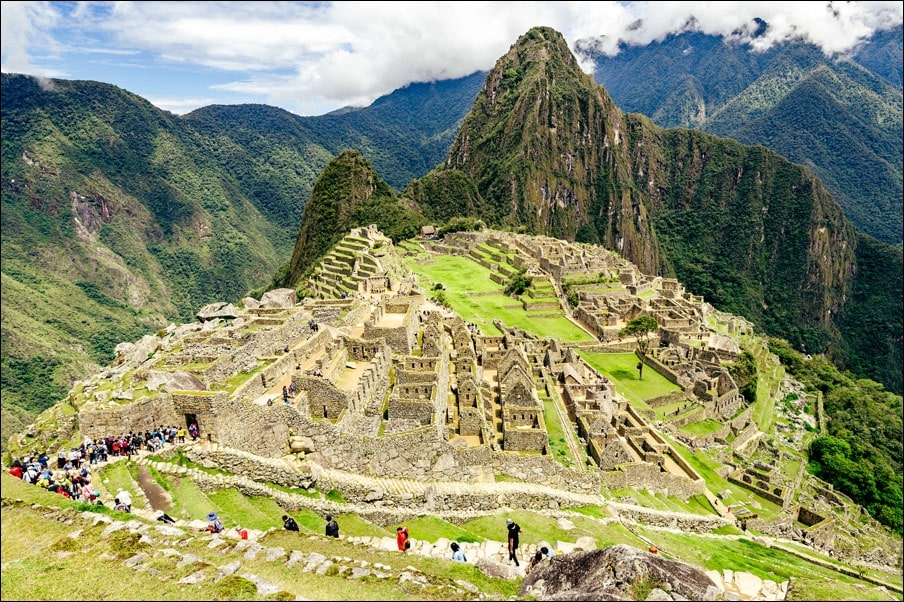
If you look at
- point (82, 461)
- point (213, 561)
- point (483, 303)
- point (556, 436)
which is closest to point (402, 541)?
point (213, 561)

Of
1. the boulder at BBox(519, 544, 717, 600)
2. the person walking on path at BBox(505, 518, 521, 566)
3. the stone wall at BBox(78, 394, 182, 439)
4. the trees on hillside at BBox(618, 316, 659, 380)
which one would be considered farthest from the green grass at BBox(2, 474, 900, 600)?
the trees on hillside at BBox(618, 316, 659, 380)

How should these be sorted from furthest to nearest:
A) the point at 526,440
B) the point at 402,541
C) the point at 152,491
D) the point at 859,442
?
the point at 859,442
the point at 526,440
the point at 152,491
the point at 402,541

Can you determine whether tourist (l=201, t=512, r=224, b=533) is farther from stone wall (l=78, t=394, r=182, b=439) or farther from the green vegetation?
the green vegetation

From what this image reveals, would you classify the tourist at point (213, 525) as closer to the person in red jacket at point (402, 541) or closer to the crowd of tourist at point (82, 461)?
the crowd of tourist at point (82, 461)

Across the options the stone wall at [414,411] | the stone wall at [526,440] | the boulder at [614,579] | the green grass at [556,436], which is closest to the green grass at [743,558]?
the green grass at [556,436]

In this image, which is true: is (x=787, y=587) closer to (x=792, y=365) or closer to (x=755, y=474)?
(x=755, y=474)

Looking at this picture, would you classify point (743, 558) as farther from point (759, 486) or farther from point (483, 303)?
point (483, 303)
